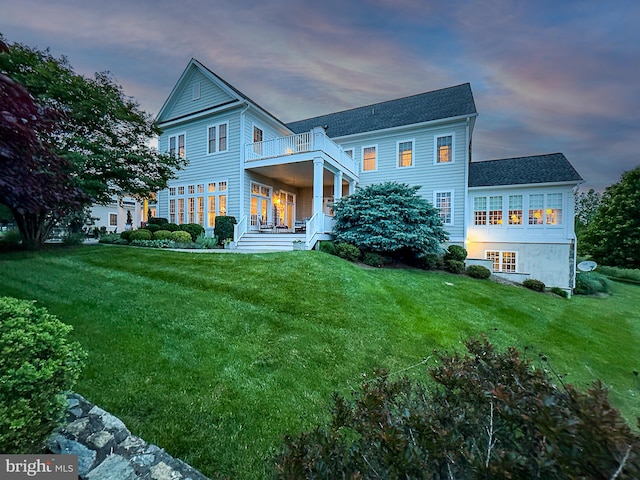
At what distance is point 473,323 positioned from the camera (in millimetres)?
6441

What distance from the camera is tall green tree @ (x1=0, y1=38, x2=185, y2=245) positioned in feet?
28.8

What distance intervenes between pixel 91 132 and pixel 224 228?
20.3 ft

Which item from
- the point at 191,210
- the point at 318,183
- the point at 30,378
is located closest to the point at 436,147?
the point at 318,183

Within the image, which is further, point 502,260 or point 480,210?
point 480,210

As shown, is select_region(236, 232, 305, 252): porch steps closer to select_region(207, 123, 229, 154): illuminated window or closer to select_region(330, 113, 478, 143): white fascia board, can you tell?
select_region(207, 123, 229, 154): illuminated window

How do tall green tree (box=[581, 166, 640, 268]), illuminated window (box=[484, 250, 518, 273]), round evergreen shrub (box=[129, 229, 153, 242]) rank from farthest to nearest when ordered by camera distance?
tall green tree (box=[581, 166, 640, 268]) → illuminated window (box=[484, 250, 518, 273]) → round evergreen shrub (box=[129, 229, 153, 242])

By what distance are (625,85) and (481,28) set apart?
8040mm

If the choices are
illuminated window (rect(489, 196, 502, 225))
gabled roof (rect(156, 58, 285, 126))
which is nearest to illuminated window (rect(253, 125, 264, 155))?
gabled roof (rect(156, 58, 285, 126))

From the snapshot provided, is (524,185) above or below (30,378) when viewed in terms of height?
above

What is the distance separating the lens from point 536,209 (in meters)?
13.4

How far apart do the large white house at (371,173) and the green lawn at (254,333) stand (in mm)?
4245

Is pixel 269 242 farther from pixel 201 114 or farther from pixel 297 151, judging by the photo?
pixel 201 114

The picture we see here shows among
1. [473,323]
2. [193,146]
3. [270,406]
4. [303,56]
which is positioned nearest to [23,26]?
[193,146]

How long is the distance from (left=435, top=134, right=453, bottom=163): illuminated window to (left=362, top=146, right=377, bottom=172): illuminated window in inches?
136
